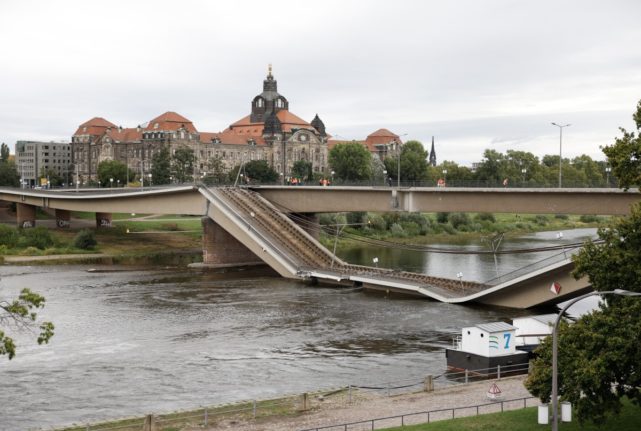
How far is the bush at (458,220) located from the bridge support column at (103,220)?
52136mm

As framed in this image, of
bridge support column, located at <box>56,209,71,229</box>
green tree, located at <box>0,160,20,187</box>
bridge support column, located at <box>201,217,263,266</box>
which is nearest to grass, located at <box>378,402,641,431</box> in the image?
bridge support column, located at <box>201,217,263,266</box>

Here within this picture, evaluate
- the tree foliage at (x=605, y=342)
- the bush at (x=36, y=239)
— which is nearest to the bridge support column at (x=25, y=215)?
the bush at (x=36, y=239)

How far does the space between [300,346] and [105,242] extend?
64.7 metres

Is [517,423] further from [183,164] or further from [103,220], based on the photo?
[183,164]

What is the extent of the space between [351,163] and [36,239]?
93879mm

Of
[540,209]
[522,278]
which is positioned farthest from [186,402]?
[540,209]

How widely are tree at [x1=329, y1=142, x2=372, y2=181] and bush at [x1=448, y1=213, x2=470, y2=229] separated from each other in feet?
169

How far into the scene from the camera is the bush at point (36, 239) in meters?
100

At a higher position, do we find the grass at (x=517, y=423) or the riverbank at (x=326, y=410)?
the grass at (x=517, y=423)

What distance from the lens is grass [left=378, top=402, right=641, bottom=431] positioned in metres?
27.9

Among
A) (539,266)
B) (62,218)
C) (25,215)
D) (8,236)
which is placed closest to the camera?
(539,266)

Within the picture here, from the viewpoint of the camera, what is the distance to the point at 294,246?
264 feet

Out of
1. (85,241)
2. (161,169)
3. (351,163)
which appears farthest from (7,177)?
(85,241)

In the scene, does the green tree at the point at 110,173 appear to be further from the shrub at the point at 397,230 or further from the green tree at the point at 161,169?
the shrub at the point at 397,230
